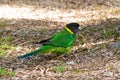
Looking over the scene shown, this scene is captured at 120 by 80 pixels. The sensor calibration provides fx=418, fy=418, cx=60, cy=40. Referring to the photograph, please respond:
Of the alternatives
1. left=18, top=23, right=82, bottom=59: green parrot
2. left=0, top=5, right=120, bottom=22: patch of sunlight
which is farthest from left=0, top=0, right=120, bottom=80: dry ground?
left=18, top=23, right=82, bottom=59: green parrot

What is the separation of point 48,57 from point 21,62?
43 centimetres

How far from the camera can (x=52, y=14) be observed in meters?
8.44

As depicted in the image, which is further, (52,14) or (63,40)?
(52,14)

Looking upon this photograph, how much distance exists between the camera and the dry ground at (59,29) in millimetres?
5031

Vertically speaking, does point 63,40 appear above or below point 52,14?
above

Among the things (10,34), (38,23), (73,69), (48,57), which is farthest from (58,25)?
(73,69)

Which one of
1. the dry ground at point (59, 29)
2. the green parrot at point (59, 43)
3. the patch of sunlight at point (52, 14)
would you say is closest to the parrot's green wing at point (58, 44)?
the green parrot at point (59, 43)

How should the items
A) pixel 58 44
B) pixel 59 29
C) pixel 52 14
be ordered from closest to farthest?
1. pixel 58 44
2. pixel 59 29
3. pixel 52 14

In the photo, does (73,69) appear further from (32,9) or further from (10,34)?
(32,9)

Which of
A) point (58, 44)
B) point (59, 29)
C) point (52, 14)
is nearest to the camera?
point (58, 44)

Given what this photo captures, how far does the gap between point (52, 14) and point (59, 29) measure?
119 centimetres

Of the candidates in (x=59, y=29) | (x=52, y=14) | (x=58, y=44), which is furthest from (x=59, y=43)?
(x=52, y=14)

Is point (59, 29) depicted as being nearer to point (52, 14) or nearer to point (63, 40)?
point (52, 14)

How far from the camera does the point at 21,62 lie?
18.2 ft
